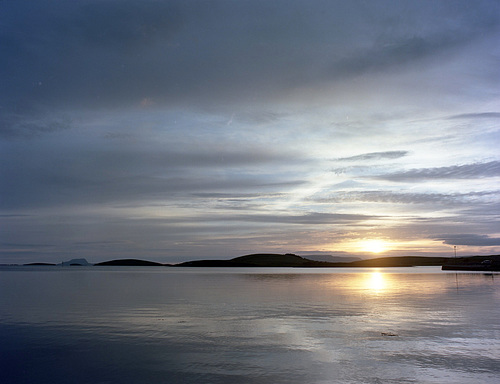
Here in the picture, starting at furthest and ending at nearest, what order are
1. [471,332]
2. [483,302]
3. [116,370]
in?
[483,302], [471,332], [116,370]

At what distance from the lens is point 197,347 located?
26.4m

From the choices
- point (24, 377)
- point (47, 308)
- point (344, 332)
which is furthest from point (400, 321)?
point (47, 308)

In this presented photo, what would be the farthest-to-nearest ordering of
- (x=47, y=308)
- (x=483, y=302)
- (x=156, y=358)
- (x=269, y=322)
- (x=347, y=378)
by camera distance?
1. (x=483, y=302)
2. (x=47, y=308)
3. (x=269, y=322)
4. (x=156, y=358)
5. (x=347, y=378)

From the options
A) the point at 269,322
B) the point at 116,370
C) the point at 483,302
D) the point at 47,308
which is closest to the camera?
the point at 116,370

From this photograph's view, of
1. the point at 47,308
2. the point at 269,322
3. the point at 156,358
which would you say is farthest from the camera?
the point at 47,308

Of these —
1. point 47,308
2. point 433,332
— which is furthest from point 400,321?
point 47,308

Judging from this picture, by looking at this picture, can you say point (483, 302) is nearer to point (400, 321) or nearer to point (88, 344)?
point (400, 321)

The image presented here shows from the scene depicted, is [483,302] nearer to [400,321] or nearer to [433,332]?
[400,321]

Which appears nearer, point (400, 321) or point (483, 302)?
point (400, 321)

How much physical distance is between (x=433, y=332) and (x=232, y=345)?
49.3 feet

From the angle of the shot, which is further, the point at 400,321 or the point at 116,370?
the point at 400,321

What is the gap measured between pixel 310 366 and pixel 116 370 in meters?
10.2

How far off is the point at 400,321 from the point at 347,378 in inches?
713

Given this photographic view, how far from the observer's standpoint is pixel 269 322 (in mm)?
35219
